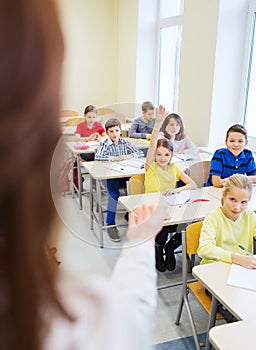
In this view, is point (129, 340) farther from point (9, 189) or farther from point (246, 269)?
point (246, 269)

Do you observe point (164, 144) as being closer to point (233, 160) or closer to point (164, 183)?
point (164, 183)

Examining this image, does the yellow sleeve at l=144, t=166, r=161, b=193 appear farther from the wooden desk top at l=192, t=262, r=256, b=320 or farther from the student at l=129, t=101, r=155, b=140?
the student at l=129, t=101, r=155, b=140

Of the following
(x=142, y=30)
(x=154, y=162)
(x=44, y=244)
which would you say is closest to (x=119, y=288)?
(x=44, y=244)

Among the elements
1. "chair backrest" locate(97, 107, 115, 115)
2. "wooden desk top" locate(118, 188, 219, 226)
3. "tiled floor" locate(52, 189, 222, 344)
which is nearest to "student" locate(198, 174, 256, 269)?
"wooden desk top" locate(118, 188, 219, 226)

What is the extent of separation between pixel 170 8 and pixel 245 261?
4534 mm

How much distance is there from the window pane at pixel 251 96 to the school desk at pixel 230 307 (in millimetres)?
2521

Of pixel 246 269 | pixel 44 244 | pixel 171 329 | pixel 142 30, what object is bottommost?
pixel 171 329

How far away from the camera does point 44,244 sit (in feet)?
1.35

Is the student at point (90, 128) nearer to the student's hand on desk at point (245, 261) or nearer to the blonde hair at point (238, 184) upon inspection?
the blonde hair at point (238, 184)

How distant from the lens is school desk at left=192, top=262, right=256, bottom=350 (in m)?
1.36

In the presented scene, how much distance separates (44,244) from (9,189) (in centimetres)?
8

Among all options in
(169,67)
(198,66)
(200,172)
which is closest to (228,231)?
(200,172)

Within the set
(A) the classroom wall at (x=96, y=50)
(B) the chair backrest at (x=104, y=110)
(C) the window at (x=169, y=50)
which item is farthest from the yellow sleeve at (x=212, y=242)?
(B) the chair backrest at (x=104, y=110)

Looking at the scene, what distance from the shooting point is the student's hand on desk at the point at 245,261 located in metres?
1.86
